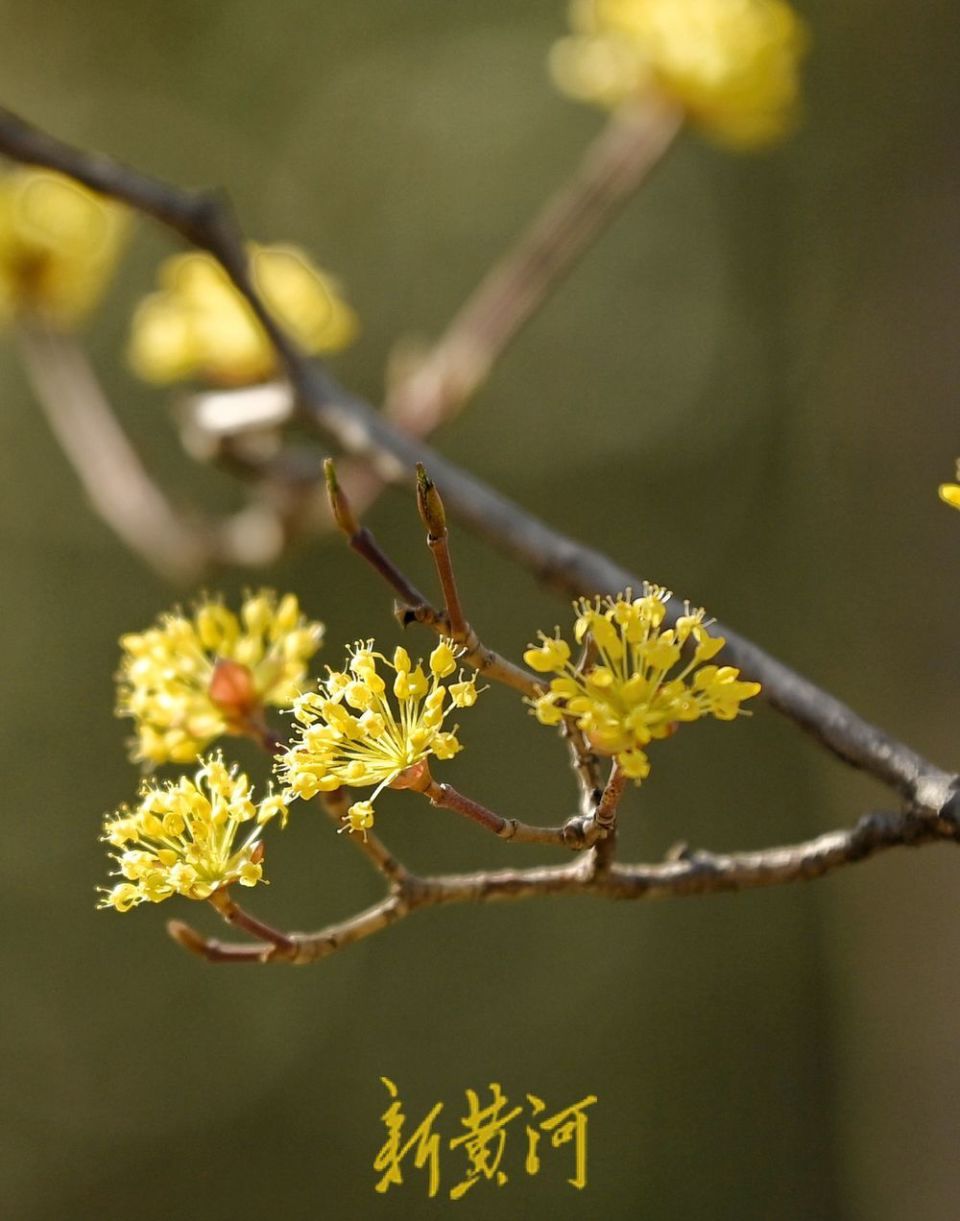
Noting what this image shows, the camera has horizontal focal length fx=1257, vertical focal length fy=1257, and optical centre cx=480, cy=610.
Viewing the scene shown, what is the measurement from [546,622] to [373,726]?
3.30 m

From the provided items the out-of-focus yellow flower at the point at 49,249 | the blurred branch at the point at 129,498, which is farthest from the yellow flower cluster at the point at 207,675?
the out-of-focus yellow flower at the point at 49,249

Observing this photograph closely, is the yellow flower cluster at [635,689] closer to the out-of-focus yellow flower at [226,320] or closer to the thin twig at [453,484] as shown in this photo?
the thin twig at [453,484]

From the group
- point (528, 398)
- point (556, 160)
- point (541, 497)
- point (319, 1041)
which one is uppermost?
point (556, 160)

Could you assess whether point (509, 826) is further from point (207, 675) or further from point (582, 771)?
point (207, 675)

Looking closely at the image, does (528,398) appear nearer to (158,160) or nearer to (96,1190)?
(158,160)

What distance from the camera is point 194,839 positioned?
512mm

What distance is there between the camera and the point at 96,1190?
361 cm

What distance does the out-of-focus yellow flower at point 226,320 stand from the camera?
3.53 ft

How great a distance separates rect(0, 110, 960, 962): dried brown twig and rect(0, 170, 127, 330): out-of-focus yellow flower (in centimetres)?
52

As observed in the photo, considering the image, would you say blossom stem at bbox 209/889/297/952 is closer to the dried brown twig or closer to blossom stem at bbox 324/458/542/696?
the dried brown twig

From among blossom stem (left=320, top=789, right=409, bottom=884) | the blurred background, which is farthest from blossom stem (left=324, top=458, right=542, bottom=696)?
the blurred background

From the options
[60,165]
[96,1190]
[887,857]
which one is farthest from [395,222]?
[60,165]

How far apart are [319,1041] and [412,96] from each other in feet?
10.6

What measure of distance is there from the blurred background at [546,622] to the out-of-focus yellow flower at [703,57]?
1721 millimetres
